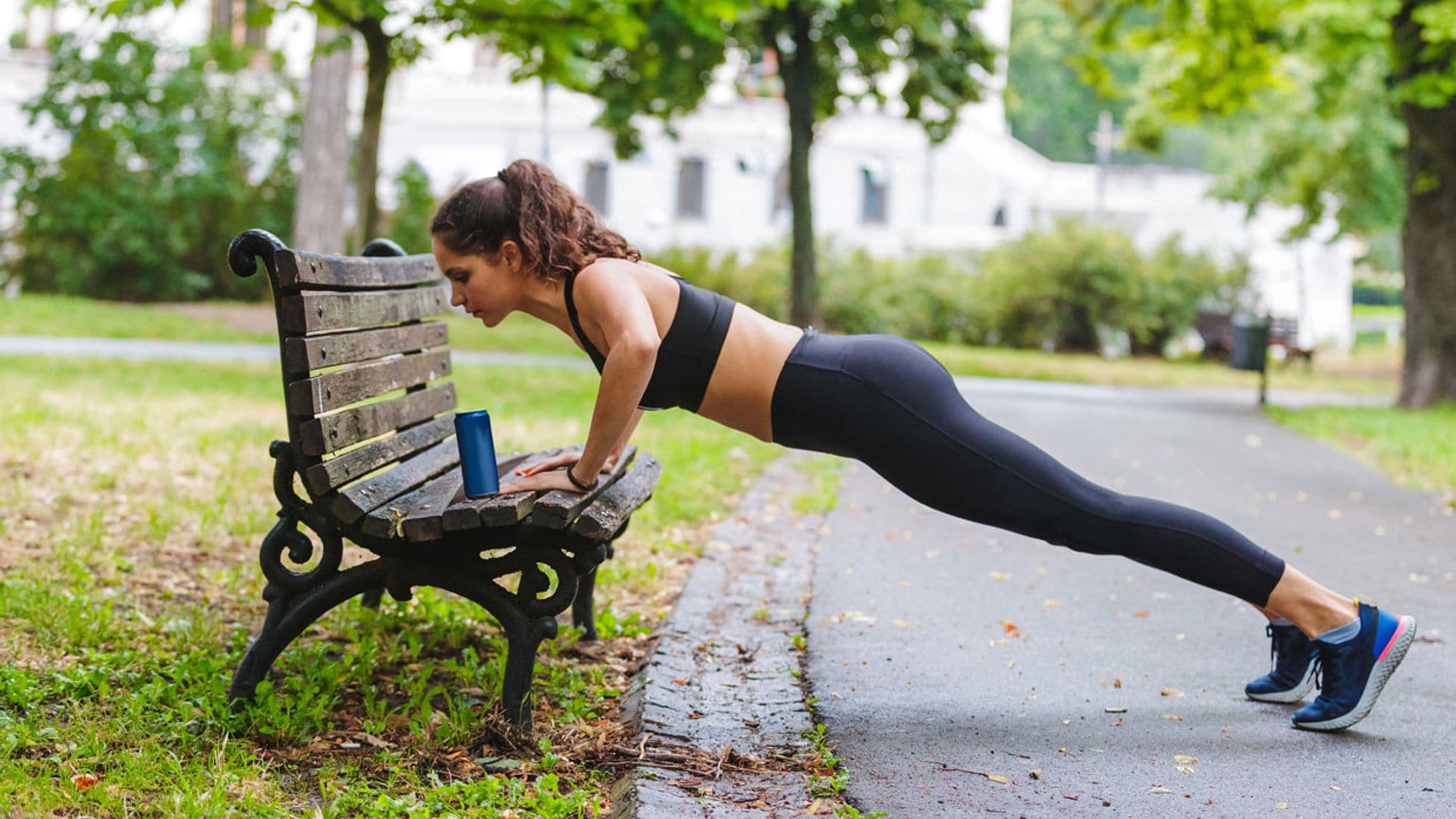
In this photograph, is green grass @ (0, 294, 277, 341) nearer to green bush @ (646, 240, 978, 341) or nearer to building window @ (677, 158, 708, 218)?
green bush @ (646, 240, 978, 341)

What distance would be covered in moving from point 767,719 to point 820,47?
15.0 metres

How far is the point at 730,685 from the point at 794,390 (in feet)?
3.06

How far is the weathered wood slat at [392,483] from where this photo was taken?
12.2 ft

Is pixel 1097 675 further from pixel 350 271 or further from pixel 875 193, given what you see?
pixel 875 193

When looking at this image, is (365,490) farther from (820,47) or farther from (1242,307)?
(1242,307)

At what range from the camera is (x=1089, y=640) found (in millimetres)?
4926

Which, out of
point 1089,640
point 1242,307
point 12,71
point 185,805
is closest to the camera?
point 185,805

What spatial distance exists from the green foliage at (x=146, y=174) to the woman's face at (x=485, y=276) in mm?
23415

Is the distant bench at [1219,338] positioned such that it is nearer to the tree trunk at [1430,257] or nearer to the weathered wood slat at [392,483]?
the tree trunk at [1430,257]

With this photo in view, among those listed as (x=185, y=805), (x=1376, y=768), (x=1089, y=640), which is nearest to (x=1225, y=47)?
(x=1089, y=640)

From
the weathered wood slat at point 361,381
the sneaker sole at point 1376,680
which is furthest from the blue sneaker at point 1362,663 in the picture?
the weathered wood slat at point 361,381

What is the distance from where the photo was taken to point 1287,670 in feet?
13.7

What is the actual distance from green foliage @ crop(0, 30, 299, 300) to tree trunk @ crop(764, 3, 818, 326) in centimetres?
1203

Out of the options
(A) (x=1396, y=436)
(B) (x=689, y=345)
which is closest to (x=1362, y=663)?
(B) (x=689, y=345)
